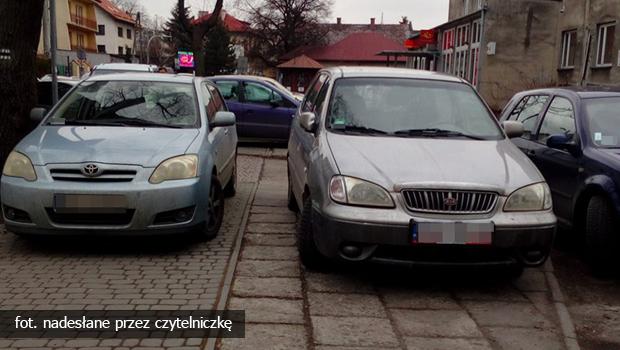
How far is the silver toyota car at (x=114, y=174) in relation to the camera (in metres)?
5.20

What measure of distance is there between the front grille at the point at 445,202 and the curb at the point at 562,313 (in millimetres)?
906

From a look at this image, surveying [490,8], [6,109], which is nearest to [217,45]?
[490,8]

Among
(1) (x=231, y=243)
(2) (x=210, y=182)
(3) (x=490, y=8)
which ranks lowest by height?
(1) (x=231, y=243)

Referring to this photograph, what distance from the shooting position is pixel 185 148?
573 centimetres

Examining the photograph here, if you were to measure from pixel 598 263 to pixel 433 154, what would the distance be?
69.9 inches

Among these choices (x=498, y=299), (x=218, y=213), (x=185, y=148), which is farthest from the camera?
(x=218, y=213)

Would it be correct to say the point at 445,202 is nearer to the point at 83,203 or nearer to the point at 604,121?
the point at 604,121

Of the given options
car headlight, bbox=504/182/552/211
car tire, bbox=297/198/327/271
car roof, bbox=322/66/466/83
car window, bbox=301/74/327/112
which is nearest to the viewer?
car headlight, bbox=504/182/552/211

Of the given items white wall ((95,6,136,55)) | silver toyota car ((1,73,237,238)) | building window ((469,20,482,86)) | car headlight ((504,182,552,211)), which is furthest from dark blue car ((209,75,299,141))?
white wall ((95,6,136,55))

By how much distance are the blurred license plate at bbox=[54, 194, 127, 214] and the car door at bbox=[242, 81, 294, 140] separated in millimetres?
9352

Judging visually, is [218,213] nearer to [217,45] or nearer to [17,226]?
[17,226]

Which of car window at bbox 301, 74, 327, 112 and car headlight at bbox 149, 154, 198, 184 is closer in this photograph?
car headlight at bbox 149, 154, 198, 184

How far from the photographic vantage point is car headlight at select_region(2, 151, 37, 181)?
210 inches

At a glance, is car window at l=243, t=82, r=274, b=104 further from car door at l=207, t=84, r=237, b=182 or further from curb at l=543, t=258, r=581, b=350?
curb at l=543, t=258, r=581, b=350
